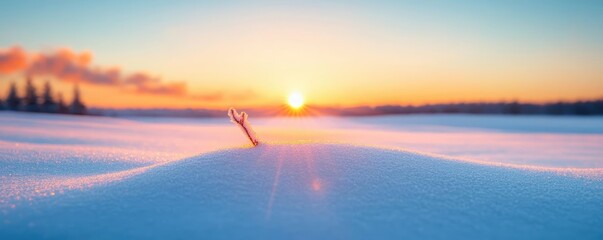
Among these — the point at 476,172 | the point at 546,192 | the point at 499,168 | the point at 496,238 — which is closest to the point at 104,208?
the point at 496,238

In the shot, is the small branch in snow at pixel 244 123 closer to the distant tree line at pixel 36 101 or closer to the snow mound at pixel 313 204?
the snow mound at pixel 313 204

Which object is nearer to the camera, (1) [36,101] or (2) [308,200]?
(2) [308,200]

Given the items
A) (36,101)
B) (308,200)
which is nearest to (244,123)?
(308,200)

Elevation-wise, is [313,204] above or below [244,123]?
below

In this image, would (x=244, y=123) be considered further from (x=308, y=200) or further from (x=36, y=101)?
(x=36, y=101)

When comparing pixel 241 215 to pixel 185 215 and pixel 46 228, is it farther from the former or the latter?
pixel 46 228

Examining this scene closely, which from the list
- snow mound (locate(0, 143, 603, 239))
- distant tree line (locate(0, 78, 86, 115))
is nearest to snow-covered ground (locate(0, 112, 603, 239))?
snow mound (locate(0, 143, 603, 239))

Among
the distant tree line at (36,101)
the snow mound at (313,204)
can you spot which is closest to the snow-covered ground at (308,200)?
the snow mound at (313,204)

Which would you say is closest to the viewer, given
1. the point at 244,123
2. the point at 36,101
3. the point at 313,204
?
the point at 313,204
